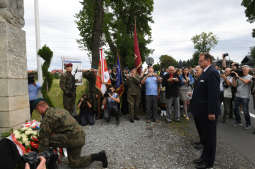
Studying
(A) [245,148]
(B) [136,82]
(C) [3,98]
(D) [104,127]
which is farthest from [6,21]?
(A) [245,148]

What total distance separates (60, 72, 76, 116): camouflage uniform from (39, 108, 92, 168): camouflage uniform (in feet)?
11.3

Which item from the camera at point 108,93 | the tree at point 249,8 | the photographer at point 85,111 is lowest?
the photographer at point 85,111

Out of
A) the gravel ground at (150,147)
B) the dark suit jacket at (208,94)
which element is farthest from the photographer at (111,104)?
the dark suit jacket at (208,94)

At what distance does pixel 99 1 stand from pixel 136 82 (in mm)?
5298

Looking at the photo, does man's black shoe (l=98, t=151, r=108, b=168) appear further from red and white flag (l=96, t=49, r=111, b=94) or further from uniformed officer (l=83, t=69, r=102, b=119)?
uniformed officer (l=83, t=69, r=102, b=119)

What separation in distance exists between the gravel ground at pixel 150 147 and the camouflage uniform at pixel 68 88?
3.59ft

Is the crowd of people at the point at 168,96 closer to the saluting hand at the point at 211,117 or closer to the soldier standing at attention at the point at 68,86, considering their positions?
the soldier standing at attention at the point at 68,86

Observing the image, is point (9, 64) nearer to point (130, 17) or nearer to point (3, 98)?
point (3, 98)

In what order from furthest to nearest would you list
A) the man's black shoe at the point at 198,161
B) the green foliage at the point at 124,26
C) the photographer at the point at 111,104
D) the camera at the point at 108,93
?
the green foliage at the point at 124,26 → the camera at the point at 108,93 → the photographer at the point at 111,104 → the man's black shoe at the point at 198,161

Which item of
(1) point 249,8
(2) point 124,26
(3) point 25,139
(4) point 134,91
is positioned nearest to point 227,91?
(4) point 134,91

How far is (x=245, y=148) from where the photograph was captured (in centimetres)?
445

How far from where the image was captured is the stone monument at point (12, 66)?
150 inches

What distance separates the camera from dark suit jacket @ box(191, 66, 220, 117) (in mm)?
3270

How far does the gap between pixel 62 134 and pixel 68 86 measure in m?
3.57
